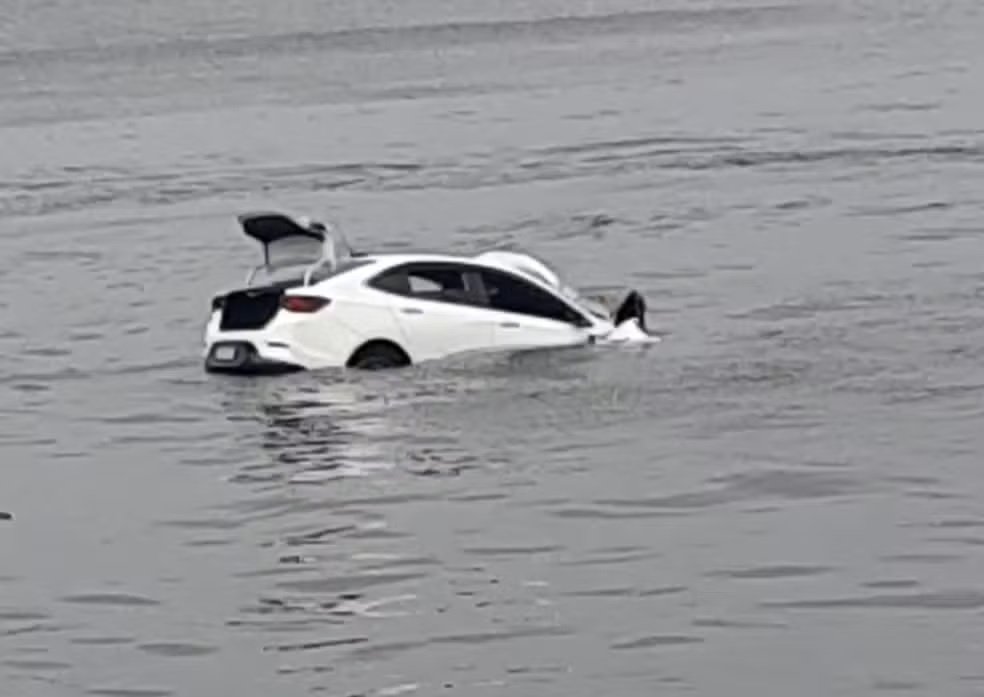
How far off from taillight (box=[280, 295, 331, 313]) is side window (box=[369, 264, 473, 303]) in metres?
0.64

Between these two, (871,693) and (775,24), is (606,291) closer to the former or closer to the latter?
(871,693)

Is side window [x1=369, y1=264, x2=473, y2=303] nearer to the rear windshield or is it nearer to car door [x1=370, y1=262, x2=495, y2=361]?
car door [x1=370, y1=262, x2=495, y2=361]

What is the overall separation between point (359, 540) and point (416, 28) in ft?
227

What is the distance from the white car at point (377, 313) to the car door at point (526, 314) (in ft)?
0.03

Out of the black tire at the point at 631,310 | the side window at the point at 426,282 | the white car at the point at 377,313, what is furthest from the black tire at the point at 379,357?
the black tire at the point at 631,310

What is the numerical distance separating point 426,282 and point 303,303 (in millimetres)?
1455

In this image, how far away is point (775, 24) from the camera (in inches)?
3410

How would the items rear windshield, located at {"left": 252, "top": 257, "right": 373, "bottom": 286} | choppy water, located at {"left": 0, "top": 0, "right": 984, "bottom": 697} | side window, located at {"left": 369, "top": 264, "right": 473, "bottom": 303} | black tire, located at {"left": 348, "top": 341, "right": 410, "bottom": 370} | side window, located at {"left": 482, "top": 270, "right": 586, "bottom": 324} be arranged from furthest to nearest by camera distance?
1. side window, located at {"left": 482, "top": 270, "right": 586, "bottom": 324}
2. rear windshield, located at {"left": 252, "top": 257, "right": 373, "bottom": 286}
3. side window, located at {"left": 369, "top": 264, "right": 473, "bottom": 303}
4. black tire, located at {"left": 348, "top": 341, "right": 410, "bottom": 370}
5. choppy water, located at {"left": 0, "top": 0, "right": 984, "bottom": 697}

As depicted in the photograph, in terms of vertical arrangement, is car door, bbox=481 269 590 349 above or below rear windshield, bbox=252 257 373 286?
below

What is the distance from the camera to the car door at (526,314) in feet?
95.7

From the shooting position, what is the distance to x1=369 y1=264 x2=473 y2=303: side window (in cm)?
2897

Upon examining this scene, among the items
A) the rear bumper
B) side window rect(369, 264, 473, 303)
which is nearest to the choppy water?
the rear bumper

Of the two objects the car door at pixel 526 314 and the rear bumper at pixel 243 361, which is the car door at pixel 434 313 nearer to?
the car door at pixel 526 314

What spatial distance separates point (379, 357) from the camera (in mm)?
28875
